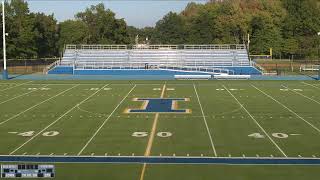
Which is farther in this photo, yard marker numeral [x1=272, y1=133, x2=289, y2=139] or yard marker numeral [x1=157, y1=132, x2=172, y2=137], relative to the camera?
yard marker numeral [x1=157, y1=132, x2=172, y2=137]

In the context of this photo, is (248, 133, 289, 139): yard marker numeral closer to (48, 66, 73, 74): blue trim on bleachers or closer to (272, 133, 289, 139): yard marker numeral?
(272, 133, 289, 139): yard marker numeral

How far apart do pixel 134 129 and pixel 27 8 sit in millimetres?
60774

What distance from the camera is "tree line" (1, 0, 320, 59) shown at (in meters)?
70.4

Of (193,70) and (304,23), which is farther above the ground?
(304,23)

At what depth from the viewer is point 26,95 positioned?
83.0ft

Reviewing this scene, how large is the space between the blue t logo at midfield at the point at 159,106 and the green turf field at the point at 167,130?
0.42m

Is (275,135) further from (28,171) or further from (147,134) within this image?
(28,171)

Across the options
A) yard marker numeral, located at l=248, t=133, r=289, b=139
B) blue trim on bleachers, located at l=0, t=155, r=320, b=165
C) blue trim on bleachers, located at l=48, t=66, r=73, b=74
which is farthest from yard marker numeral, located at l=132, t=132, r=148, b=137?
blue trim on bleachers, located at l=48, t=66, r=73, b=74

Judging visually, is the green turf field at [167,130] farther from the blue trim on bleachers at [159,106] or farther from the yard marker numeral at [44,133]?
the blue trim on bleachers at [159,106]

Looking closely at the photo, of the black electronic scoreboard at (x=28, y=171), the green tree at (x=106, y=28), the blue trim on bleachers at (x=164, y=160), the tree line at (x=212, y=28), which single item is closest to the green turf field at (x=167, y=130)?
the blue trim on bleachers at (x=164, y=160)

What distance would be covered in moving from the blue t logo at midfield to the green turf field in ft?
1.36

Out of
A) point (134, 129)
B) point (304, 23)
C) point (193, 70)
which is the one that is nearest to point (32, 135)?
point (134, 129)

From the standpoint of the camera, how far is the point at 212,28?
8650 cm

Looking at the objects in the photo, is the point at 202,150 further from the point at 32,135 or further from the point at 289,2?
the point at 289,2
